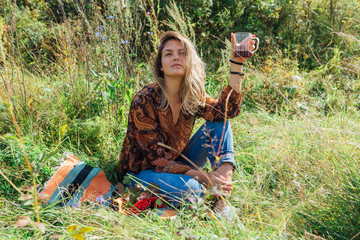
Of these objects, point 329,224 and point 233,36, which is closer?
point 329,224

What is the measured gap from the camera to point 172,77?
2.50 meters

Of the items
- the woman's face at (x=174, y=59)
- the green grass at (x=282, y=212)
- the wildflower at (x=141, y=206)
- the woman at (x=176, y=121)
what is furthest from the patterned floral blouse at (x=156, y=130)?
the green grass at (x=282, y=212)

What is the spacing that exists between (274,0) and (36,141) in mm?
4404

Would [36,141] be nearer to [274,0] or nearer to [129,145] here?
[129,145]

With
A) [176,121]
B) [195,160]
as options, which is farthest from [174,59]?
[195,160]

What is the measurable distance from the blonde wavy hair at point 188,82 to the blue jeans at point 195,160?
0.67ft

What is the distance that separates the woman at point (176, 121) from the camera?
2.32m

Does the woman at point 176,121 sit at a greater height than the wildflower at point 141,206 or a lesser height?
greater

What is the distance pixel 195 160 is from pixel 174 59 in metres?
0.79

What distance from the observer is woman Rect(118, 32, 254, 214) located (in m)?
2.32

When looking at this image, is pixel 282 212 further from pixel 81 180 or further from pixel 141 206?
pixel 81 180

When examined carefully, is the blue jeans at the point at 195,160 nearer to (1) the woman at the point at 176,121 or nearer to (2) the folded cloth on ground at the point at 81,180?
(1) the woman at the point at 176,121

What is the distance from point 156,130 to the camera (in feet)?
7.92

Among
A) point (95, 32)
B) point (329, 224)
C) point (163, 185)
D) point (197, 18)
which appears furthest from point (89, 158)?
point (197, 18)
